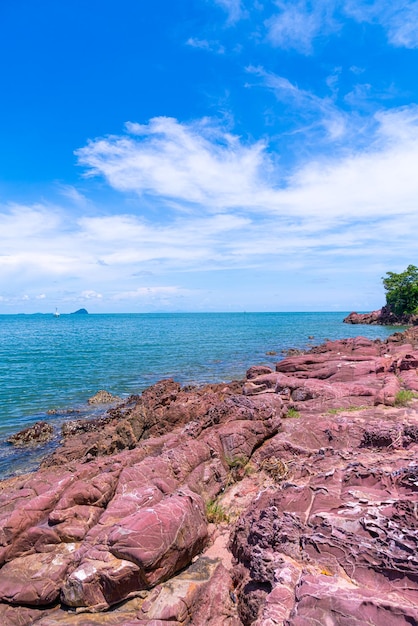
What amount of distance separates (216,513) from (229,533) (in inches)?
29.9

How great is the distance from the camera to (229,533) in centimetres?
821

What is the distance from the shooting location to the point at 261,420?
13016 millimetres

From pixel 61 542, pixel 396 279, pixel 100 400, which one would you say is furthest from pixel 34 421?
pixel 396 279

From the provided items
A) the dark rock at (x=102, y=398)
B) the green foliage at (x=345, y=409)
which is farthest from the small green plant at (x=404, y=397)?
the dark rock at (x=102, y=398)

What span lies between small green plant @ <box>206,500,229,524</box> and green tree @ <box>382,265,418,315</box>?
88.8 m

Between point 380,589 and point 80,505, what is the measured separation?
6.57 meters

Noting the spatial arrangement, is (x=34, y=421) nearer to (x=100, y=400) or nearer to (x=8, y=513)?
(x=100, y=400)

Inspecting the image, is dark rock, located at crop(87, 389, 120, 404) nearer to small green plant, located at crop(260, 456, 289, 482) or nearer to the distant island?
small green plant, located at crop(260, 456, 289, 482)

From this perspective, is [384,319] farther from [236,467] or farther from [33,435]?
[236,467]

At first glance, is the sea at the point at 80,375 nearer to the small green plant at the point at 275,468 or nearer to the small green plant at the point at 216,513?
the small green plant at the point at 216,513

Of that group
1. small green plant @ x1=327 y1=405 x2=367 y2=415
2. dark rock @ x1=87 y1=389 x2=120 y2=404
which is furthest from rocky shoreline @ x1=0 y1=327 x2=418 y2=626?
dark rock @ x1=87 y1=389 x2=120 y2=404

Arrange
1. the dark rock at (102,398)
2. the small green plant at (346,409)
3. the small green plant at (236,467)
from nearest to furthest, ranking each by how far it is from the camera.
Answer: the small green plant at (236,467), the small green plant at (346,409), the dark rock at (102,398)

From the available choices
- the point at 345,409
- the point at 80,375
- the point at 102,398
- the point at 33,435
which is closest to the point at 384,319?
the point at 80,375

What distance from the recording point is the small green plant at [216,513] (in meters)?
8.73
